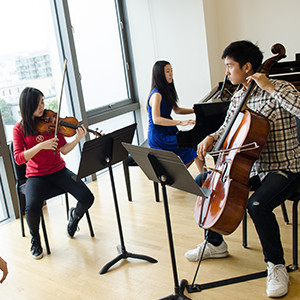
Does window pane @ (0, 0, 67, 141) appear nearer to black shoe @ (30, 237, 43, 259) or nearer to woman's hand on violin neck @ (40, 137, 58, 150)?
woman's hand on violin neck @ (40, 137, 58, 150)

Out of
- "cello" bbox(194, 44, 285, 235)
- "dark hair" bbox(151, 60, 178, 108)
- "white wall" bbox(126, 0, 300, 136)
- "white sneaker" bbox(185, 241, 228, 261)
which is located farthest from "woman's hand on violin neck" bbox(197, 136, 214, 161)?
"white wall" bbox(126, 0, 300, 136)

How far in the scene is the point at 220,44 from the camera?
4688 mm

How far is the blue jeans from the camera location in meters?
2.02

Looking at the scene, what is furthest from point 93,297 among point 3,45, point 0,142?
point 3,45

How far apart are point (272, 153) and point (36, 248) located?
180 centimetres

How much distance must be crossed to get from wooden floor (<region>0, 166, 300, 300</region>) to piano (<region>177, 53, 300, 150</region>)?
0.61 meters

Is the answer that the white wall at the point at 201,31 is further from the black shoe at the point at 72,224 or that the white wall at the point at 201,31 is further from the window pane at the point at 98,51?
the black shoe at the point at 72,224

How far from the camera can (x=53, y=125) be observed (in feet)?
9.62

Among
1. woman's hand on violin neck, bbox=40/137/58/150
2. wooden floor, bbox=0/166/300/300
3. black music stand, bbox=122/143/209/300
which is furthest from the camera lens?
woman's hand on violin neck, bbox=40/137/58/150

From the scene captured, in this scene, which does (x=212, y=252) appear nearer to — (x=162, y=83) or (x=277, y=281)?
(x=277, y=281)

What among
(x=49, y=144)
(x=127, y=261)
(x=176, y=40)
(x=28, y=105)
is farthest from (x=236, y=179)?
(x=176, y=40)

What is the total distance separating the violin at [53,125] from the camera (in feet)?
9.58

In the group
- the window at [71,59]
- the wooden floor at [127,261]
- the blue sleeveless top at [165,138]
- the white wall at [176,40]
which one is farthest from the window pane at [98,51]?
the wooden floor at [127,261]

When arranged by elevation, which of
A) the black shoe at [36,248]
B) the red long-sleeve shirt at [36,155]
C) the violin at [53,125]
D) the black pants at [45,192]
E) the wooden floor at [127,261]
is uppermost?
the violin at [53,125]
